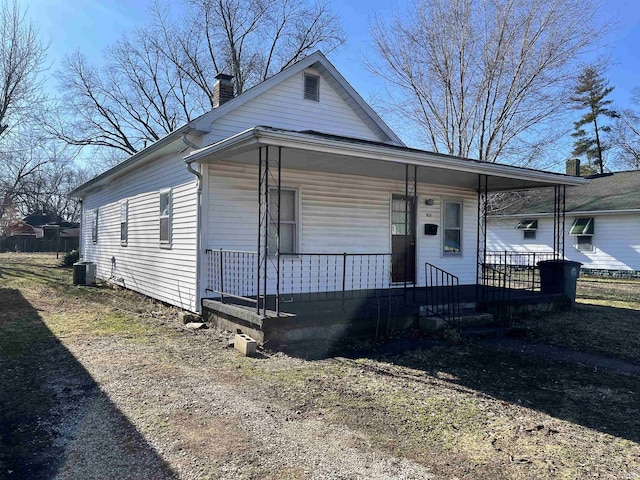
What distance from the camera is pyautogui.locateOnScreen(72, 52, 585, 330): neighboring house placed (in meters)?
7.68

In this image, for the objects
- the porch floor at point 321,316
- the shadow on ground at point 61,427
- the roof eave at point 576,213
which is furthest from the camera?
the roof eave at point 576,213

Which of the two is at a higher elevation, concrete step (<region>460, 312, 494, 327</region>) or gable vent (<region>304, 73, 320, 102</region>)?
gable vent (<region>304, 73, 320, 102</region>)

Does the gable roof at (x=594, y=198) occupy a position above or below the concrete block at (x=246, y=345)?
above

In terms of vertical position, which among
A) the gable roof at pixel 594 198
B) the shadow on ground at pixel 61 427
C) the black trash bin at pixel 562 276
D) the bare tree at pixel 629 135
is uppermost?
the bare tree at pixel 629 135

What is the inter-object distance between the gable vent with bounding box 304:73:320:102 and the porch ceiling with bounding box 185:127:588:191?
2195mm

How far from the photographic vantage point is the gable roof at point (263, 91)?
815cm

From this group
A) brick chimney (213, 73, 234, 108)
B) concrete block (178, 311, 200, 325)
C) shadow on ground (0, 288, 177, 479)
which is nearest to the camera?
shadow on ground (0, 288, 177, 479)

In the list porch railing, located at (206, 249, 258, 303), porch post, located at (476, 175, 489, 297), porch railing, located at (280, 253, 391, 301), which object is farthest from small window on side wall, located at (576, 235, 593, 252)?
porch railing, located at (206, 249, 258, 303)

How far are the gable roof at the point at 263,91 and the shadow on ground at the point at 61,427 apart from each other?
164 inches

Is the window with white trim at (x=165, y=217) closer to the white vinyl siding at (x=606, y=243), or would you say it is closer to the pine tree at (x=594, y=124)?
the white vinyl siding at (x=606, y=243)

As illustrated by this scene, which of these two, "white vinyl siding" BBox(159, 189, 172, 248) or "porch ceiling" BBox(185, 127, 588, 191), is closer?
"porch ceiling" BBox(185, 127, 588, 191)

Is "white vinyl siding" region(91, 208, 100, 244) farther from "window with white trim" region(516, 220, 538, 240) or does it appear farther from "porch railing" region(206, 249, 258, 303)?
"window with white trim" region(516, 220, 538, 240)

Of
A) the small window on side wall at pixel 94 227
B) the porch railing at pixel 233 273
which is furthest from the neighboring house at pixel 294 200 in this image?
the small window on side wall at pixel 94 227

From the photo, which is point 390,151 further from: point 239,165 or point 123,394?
point 123,394
